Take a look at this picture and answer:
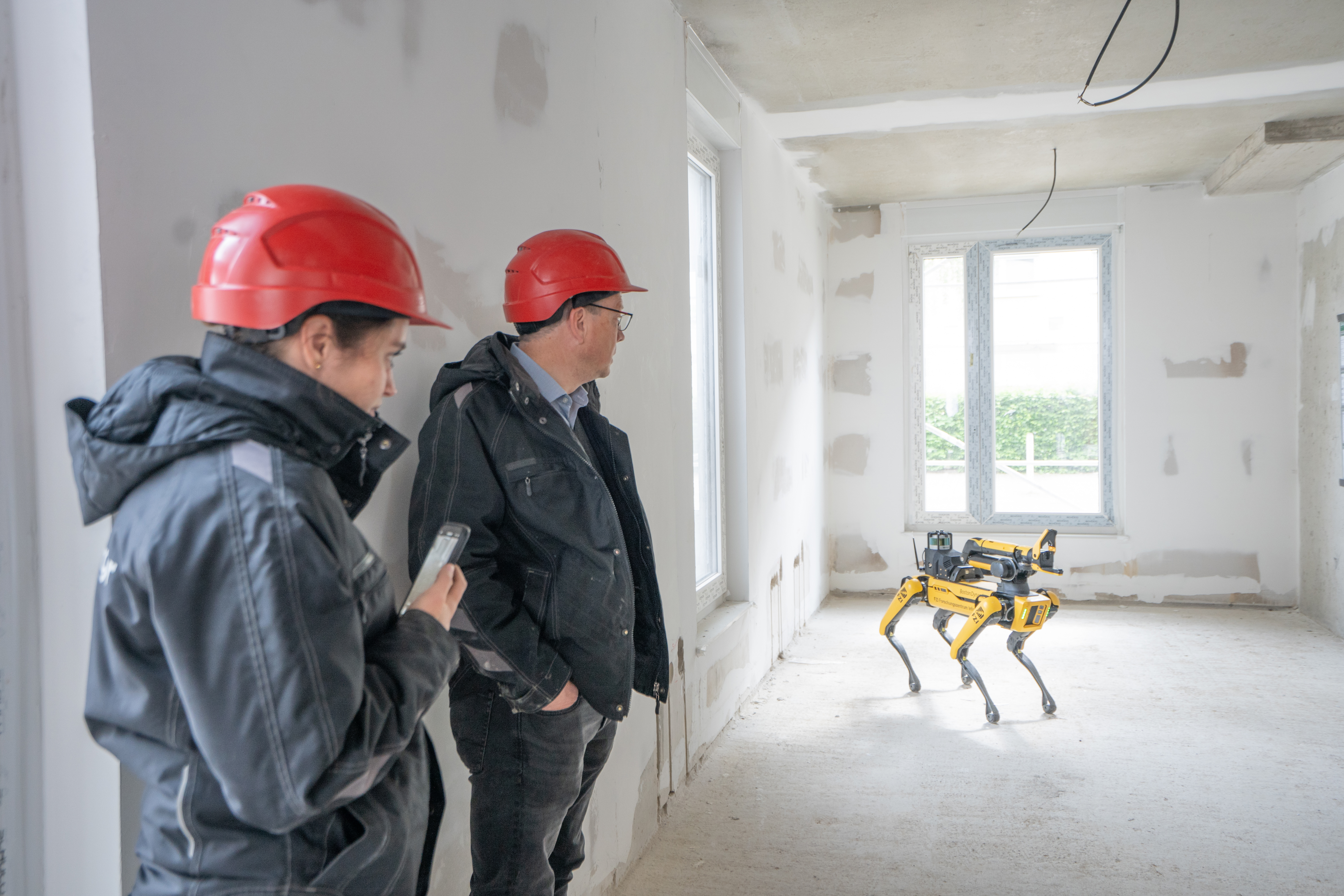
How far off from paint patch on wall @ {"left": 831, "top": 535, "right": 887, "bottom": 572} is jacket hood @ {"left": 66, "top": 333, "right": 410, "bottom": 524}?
5.78m

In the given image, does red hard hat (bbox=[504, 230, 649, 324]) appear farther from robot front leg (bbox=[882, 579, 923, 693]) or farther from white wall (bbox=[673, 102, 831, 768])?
robot front leg (bbox=[882, 579, 923, 693])

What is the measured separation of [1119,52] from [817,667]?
3095mm

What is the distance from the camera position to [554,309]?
1.62 meters

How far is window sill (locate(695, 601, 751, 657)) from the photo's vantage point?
325 cm

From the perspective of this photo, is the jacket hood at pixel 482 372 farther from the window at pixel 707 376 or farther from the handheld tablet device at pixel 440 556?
the window at pixel 707 376

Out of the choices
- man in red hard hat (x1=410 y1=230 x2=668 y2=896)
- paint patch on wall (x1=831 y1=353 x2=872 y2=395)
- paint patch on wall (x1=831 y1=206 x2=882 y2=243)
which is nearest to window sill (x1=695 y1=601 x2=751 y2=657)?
man in red hard hat (x1=410 y1=230 x2=668 y2=896)

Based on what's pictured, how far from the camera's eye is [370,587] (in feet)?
2.93

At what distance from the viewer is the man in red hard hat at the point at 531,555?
147cm

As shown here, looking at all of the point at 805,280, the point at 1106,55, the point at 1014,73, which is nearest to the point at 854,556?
the point at 805,280

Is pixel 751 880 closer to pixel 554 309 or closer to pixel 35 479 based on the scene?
pixel 554 309

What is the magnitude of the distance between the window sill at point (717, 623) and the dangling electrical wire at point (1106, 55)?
2.51 metres

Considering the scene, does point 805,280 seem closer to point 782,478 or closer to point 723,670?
point 782,478

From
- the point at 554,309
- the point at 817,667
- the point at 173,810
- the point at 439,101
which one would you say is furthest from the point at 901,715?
the point at 173,810

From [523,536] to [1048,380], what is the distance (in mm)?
5431
